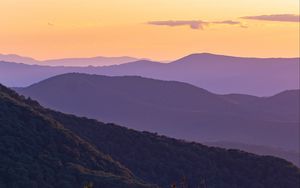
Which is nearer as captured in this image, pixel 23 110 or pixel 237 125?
pixel 23 110

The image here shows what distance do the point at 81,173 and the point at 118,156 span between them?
15.2 metres

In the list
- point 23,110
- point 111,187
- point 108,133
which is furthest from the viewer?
point 108,133

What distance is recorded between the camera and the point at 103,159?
61094 millimetres

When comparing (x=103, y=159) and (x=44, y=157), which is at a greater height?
(x=103, y=159)

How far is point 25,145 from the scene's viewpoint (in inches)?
2191

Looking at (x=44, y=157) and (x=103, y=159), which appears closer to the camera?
(x=44, y=157)

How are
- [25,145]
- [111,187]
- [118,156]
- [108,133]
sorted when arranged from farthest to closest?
[108,133], [118,156], [25,145], [111,187]

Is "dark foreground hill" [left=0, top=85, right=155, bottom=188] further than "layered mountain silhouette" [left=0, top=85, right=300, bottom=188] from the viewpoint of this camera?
No

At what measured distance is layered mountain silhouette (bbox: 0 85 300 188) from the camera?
52188 mm

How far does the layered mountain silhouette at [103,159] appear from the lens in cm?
5219

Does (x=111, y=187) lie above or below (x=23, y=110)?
below

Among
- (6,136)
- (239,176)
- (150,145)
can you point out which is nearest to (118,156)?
(150,145)

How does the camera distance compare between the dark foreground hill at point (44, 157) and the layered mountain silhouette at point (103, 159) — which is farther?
the layered mountain silhouette at point (103, 159)

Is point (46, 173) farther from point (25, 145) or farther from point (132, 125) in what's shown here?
point (132, 125)
